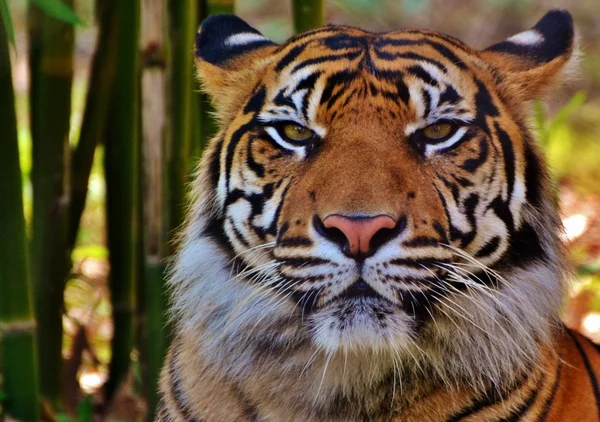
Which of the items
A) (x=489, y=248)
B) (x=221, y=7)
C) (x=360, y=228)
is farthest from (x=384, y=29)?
(x=360, y=228)

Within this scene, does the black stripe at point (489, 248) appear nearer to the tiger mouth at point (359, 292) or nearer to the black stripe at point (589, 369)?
the tiger mouth at point (359, 292)

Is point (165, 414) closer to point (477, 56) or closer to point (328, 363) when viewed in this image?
point (328, 363)

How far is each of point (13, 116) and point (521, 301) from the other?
57.1 inches

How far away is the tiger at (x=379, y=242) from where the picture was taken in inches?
80.7

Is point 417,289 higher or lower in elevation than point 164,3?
lower

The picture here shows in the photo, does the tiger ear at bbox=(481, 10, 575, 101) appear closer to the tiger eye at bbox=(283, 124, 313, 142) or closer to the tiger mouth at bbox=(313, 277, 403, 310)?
the tiger eye at bbox=(283, 124, 313, 142)

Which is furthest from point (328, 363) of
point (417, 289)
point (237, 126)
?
point (237, 126)

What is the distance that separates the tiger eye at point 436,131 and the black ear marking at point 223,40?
605 millimetres

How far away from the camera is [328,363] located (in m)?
2.26

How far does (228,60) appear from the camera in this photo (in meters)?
2.54

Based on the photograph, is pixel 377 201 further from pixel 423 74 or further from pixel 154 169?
pixel 154 169

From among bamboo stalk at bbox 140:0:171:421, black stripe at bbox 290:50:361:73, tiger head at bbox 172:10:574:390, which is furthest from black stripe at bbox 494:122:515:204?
bamboo stalk at bbox 140:0:171:421

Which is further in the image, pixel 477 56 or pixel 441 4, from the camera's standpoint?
pixel 441 4

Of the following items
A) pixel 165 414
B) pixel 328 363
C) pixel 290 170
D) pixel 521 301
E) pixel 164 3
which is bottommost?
pixel 165 414
